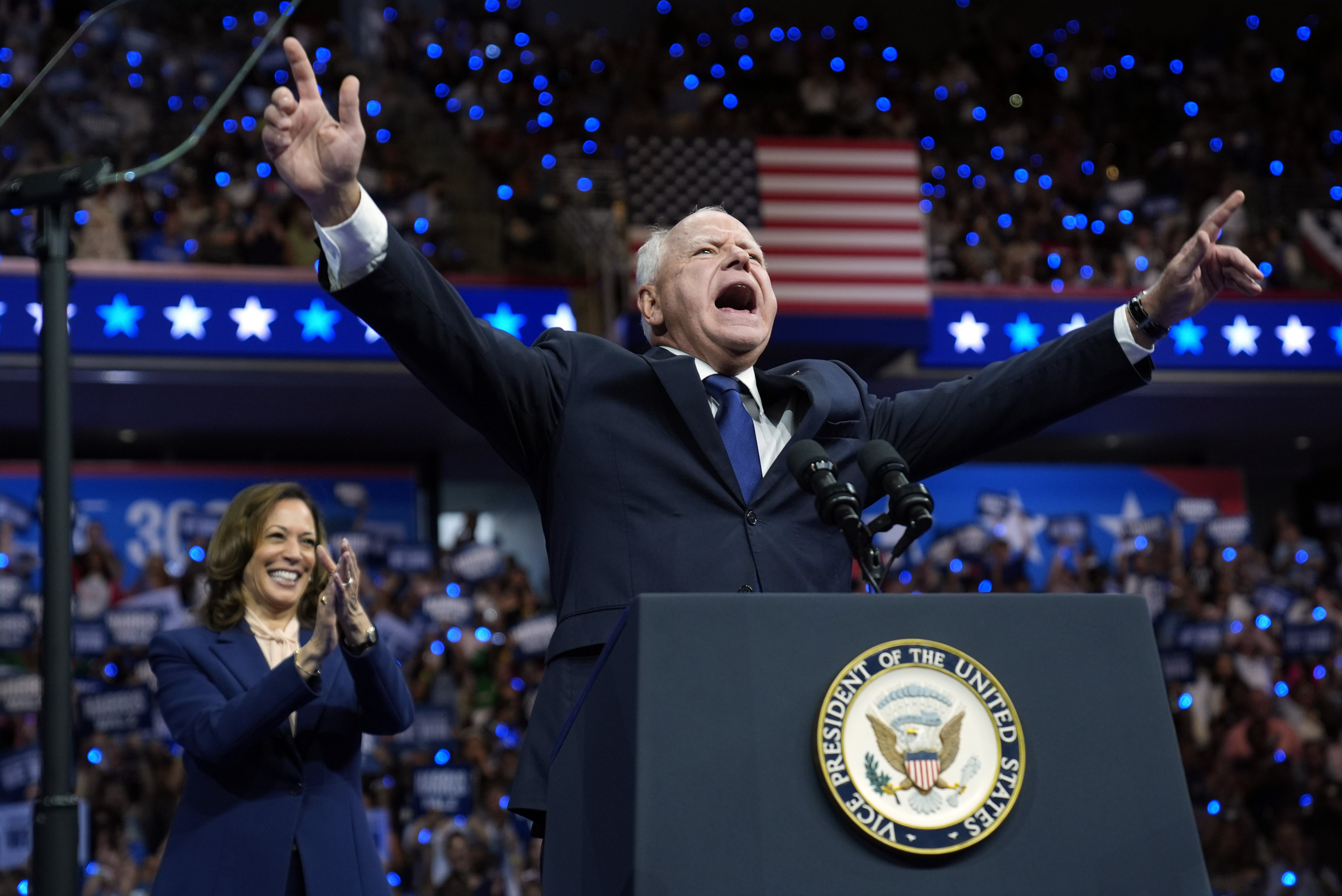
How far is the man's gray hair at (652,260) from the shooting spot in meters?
1.97

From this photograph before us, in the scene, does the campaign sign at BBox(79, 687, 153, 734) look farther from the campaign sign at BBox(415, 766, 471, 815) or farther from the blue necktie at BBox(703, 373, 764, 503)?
the blue necktie at BBox(703, 373, 764, 503)

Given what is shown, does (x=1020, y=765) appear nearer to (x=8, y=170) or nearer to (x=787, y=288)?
(x=8, y=170)

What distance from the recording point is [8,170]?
2.29 metres

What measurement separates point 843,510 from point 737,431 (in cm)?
42

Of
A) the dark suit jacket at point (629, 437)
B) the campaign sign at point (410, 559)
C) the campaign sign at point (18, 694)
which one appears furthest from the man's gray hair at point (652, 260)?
the campaign sign at point (410, 559)

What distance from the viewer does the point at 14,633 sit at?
300 inches

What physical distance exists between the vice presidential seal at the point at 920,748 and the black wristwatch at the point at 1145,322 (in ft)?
2.70

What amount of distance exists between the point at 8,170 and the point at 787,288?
5.93 metres

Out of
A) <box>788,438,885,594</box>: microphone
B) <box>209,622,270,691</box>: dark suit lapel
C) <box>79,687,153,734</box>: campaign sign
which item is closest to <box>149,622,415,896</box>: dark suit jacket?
<box>209,622,270,691</box>: dark suit lapel

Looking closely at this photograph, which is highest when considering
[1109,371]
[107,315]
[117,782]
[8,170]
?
[107,315]

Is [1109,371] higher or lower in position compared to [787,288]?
lower

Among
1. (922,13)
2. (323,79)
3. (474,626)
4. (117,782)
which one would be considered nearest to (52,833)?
(117,782)

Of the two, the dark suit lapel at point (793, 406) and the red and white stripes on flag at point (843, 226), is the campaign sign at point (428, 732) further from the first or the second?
the dark suit lapel at point (793, 406)

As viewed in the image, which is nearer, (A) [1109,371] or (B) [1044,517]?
(A) [1109,371]
